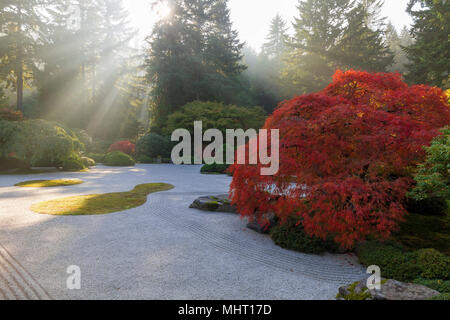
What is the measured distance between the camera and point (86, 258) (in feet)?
12.4

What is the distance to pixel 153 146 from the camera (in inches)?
826

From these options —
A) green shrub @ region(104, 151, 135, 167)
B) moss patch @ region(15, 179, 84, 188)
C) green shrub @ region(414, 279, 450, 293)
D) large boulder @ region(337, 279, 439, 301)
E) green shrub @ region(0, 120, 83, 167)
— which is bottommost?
green shrub @ region(414, 279, 450, 293)

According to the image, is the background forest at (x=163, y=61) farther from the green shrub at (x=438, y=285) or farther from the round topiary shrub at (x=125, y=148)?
the green shrub at (x=438, y=285)

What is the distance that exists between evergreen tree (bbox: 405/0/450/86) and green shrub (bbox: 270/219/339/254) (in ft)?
47.3

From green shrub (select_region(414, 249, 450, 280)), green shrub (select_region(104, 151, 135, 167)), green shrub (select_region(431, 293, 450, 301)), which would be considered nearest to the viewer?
green shrub (select_region(431, 293, 450, 301))

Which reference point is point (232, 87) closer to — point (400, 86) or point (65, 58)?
point (65, 58)

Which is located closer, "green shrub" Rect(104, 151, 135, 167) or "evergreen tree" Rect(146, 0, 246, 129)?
"green shrub" Rect(104, 151, 135, 167)

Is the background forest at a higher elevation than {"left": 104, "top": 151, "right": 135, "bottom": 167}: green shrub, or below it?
higher

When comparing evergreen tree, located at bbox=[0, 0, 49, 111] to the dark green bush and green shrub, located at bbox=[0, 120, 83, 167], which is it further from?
the dark green bush

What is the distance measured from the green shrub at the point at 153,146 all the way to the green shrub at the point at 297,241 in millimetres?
17680

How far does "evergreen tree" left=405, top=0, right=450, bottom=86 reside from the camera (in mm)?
14148

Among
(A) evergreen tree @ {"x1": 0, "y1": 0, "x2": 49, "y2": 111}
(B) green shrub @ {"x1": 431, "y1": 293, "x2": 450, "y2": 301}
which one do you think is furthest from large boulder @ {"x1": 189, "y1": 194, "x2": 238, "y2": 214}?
(A) evergreen tree @ {"x1": 0, "y1": 0, "x2": 49, "y2": 111}
